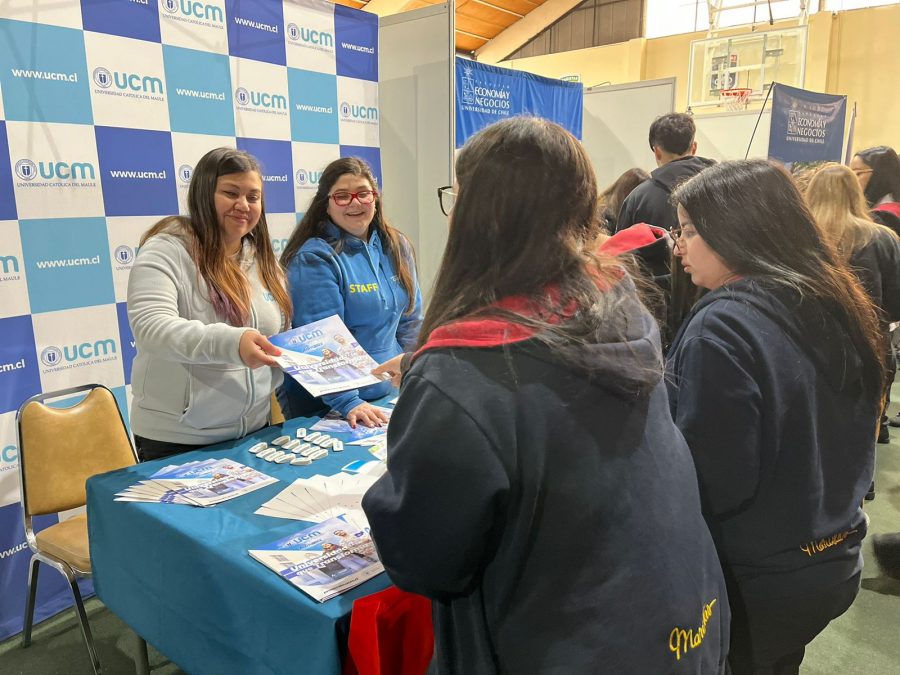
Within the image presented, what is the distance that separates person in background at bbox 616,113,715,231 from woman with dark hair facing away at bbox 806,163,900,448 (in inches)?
21.8

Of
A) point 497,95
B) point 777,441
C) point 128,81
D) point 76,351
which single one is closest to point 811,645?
point 777,441

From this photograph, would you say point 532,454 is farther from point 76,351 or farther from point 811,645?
point 76,351

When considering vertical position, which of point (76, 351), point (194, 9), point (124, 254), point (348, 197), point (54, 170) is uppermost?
point (194, 9)

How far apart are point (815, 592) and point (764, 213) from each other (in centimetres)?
68

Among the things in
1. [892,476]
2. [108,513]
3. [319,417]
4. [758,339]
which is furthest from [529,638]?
[892,476]

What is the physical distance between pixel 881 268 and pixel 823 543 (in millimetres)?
1959

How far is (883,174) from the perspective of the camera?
3779 millimetres

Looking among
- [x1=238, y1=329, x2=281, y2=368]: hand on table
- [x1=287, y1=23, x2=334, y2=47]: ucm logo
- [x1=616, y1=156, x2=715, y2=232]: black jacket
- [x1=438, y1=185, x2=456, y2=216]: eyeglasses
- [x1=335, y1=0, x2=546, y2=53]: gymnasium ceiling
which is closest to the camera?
[x1=238, y1=329, x2=281, y2=368]: hand on table

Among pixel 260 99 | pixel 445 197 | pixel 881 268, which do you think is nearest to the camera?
pixel 881 268

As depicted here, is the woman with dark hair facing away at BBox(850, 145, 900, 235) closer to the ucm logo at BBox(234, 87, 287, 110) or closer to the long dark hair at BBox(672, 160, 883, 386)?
the long dark hair at BBox(672, 160, 883, 386)

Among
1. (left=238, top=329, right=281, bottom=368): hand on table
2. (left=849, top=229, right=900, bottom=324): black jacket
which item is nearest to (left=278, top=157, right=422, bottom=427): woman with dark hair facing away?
(left=238, top=329, right=281, bottom=368): hand on table

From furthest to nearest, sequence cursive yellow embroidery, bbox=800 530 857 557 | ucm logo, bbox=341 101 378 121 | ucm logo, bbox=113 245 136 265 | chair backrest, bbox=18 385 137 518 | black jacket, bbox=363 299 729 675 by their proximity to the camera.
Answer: ucm logo, bbox=341 101 378 121, ucm logo, bbox=113 245 136 265, chair backrest, bbox=18 385 137 518, cursive yellow embroidery, bbox=800 530 857 557, black jacket, bbox=363 299 729 675

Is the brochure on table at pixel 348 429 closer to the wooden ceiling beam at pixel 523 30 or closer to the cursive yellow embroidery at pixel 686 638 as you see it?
the cursive yellow embroidery at pixel 686 638

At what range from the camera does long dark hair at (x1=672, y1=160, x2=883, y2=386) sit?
45.3 inches
